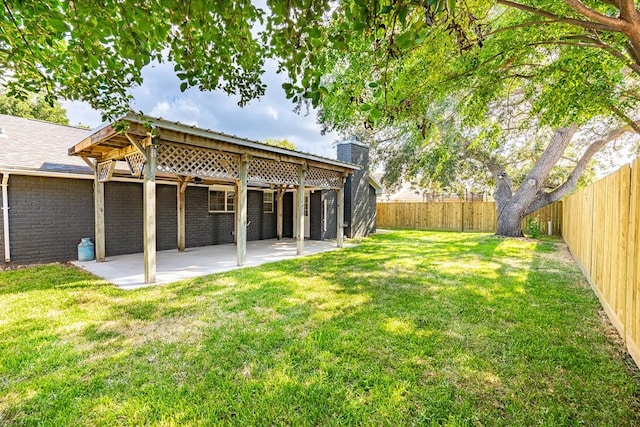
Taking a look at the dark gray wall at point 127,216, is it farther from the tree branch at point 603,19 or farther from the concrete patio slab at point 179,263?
the tree branch at point 603,19

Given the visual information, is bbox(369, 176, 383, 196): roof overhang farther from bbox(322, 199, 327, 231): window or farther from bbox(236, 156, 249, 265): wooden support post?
bbox(236, 156, 249, 265): wooden support post

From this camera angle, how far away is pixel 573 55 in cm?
411

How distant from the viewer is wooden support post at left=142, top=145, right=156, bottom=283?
5176 millimetres

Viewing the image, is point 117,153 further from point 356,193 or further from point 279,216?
point 356,193

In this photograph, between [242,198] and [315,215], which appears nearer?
[242,198]

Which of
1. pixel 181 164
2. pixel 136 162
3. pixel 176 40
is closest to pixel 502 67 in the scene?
pixel 176 40

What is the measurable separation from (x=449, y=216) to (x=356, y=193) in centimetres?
780

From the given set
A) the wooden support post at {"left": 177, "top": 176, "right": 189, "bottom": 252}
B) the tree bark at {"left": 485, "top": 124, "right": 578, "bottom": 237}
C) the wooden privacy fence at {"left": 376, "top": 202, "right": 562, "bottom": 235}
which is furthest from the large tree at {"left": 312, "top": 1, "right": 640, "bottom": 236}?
the wooden privacy fence at {"left": 376, "top": 202, "right": 562, "bottom": 235}

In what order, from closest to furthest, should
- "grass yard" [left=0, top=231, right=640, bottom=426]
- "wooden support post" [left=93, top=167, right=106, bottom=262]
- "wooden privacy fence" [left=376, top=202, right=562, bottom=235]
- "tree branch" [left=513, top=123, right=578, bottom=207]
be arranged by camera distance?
"grass yard" [left=0, top=231, right=640, bottom=426], "wooden support post" [left=93, top=167, right=106, bottom=262], "tree branch" [left=513, top=123, right=578, bottom=207], "wooden privacy fence" [left=376, top=202, right=562, bottom=235]

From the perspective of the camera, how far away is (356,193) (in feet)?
42.6

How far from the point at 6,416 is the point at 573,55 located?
24.2ft

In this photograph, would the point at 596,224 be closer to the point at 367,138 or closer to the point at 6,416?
the point at 6,416

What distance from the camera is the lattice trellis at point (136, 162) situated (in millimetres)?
5566

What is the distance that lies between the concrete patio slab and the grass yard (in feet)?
2.27
